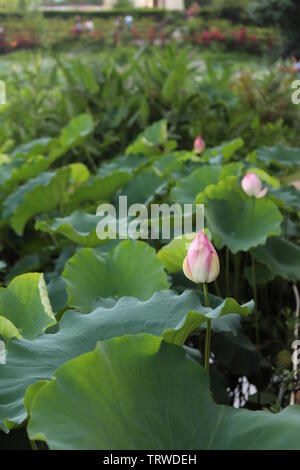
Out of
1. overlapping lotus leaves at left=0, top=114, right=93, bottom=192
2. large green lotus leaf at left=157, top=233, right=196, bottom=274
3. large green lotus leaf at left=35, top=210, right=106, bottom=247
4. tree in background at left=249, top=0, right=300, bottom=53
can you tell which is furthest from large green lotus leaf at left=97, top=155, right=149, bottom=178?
tree in background at left=249, top=0, right=300, bottom=53

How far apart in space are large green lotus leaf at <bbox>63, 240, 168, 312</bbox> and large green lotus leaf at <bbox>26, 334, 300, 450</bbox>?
35cm

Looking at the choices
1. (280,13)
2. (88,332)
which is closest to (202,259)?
(88,332)

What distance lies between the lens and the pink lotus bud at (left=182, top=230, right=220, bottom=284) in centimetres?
78

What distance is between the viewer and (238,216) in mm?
1378

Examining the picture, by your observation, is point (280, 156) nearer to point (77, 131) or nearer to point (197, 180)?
point (197, 180)

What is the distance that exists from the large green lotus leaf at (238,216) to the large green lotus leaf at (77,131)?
0.77 m

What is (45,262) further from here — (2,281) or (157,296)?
(157,296)

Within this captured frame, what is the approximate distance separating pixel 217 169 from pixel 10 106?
1.60 meters

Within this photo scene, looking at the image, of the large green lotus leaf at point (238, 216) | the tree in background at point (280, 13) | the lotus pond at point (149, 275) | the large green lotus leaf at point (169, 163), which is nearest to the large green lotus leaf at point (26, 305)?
the lotus pond at point (149, 275)

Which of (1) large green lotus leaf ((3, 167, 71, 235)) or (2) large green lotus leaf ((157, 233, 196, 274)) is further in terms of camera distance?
(1) large green lotus leaf ((3, 167, 71, 235))

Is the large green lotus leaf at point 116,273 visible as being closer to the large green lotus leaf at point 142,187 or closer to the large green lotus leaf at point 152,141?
the large green lotus leaf at point 142,187

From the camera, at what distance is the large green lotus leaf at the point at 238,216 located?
128 centimetres

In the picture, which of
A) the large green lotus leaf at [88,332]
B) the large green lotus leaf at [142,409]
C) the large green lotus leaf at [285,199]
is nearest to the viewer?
the large green lotus leaf at [142,409]

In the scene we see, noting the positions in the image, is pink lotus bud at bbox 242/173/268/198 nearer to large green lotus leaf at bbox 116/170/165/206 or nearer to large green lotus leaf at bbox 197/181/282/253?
large green lotus leaf at bbox 197/181/282/253
